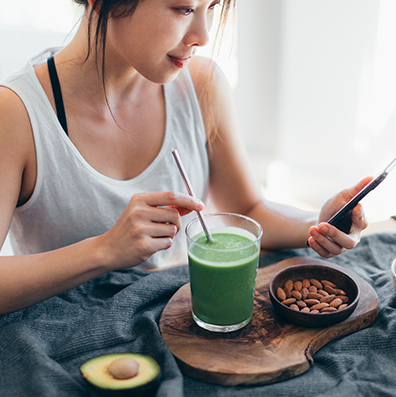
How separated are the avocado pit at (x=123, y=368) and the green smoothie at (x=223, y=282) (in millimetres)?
194

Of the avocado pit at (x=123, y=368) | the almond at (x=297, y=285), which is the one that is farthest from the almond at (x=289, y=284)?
the avocado pit at (x=123, y=368)

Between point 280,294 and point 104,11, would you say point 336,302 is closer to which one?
point 280,294

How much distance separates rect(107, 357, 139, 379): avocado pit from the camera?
724 millimetres

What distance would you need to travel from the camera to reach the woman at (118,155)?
3.11 ft

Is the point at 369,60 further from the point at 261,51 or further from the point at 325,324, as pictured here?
the point at 325,324

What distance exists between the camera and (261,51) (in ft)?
10.7

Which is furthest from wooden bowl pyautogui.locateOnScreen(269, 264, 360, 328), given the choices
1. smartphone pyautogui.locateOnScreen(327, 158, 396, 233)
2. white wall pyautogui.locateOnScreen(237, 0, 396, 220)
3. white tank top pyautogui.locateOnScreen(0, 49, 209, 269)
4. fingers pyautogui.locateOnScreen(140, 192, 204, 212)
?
white wall pyautogui.locateOnScreen(237, 0, 396, 220)

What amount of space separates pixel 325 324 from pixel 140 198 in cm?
46

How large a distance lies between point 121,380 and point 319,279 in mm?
503

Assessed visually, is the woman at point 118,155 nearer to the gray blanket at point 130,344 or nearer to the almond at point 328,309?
the gray blanket at point 130,344

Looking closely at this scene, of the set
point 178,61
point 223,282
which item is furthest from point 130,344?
point 178,61

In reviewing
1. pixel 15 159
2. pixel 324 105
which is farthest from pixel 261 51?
pixel 15 159

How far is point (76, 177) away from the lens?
1.20m

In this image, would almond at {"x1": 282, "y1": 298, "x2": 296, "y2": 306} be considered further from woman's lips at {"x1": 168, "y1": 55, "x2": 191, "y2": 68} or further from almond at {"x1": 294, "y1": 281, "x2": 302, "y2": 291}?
woman's lips at {"x1": 168, "y1": 55, "x2": 191, "y2": 68}
